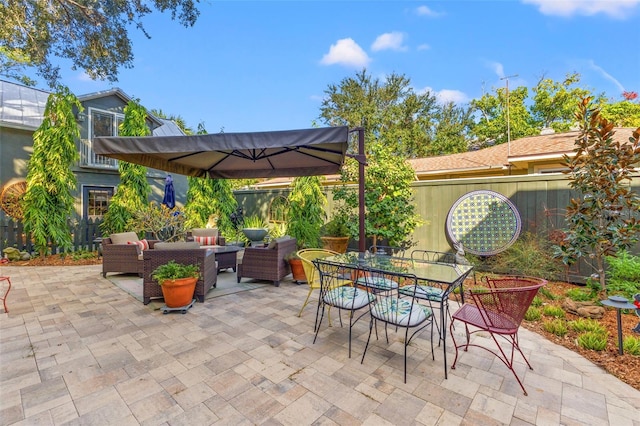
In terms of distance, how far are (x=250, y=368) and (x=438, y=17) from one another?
9765 millimetres

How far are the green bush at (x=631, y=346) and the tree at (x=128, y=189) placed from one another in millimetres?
9445

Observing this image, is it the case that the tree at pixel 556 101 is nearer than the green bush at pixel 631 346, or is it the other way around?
the green bush at pixel 631 346

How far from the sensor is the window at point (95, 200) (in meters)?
9.65

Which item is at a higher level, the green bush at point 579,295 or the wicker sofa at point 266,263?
the wicker sofa at point 266,263

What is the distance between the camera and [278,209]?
9.19 meters

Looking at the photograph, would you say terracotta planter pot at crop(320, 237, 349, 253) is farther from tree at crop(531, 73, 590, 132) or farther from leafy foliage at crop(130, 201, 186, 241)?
tree at crop(531, 73, 590, 132)

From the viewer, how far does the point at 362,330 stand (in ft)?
10.6

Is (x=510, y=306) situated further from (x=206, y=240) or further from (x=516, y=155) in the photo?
(x=516, y=155)

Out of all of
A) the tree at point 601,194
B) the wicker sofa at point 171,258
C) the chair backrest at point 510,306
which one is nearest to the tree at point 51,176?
the wicker sofa at point 171,258

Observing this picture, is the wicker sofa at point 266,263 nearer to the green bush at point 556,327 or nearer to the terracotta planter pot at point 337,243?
the terracotta planter pot at point 337,243

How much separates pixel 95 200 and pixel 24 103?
11.6 feet

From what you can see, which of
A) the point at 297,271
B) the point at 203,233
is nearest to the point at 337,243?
the point at 297,271

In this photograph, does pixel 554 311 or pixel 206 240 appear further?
pixel 206 240

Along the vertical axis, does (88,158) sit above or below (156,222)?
above
